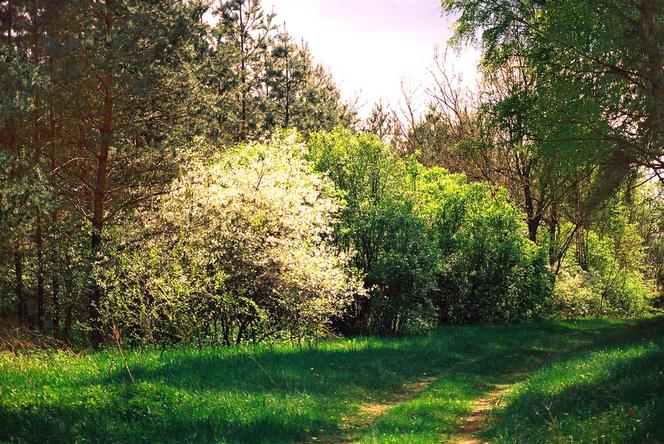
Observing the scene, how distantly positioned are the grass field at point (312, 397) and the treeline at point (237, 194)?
2616 mm

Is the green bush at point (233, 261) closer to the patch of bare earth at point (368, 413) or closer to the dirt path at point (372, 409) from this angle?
the dirt path at point (372, 409)

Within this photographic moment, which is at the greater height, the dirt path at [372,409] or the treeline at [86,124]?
the treeline at [86,124]

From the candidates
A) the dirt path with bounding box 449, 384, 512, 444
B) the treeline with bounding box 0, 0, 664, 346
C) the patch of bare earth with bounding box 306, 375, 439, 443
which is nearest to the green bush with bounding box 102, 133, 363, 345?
the treeline with bounding box 0, 0, 664, 346

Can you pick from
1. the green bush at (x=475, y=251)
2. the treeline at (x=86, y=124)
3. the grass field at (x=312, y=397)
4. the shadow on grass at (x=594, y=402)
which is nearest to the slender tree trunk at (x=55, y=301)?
the treeline at (x=86, y=124)

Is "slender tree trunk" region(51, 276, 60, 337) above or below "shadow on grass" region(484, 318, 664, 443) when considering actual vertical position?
above

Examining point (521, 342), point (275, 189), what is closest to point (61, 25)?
point (275, 189)

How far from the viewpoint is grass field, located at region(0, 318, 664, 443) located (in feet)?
28.1

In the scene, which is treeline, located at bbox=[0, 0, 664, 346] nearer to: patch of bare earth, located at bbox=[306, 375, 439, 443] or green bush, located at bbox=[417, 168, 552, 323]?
green bush, located at bbox=[417, 168, 552, 323]

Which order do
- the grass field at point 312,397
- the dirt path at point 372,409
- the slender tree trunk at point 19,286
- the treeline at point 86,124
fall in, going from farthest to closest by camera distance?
the slender tree trunk at point 19,286 < the treeline at point 86,124 < the dirt path at point 372,409 < the grass field at point 312,397

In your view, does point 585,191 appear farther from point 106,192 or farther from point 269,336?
point 106,192

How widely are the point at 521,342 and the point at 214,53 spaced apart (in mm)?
24175

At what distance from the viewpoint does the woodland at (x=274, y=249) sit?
10.1 m

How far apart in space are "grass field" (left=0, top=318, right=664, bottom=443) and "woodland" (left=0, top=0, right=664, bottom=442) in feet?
0.20

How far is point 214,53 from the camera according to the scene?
35812 mm
